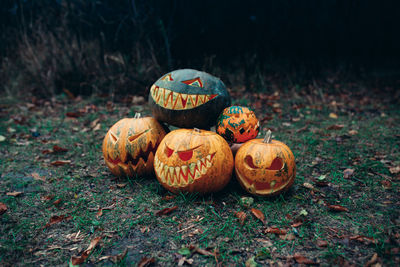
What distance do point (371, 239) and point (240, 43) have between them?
7948mm

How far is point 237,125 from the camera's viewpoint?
289 centimetres

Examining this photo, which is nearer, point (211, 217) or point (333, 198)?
point (211, 217)

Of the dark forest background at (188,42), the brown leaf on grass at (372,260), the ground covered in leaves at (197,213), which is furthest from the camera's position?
the dark forest background at (188,42)

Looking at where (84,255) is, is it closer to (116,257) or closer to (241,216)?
(116,257)

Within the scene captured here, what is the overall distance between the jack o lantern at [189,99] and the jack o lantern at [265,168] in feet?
1.93

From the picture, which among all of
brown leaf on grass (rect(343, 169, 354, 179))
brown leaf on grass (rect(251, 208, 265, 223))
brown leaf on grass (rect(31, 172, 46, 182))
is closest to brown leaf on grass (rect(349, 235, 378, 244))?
brown leaf on grass (rect(251, 208, 265, 223))

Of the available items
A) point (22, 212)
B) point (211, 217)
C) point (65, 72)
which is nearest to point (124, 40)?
point (65, 72)

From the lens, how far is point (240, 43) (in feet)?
29.8

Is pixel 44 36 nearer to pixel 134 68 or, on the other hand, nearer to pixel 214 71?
pixel 134 68

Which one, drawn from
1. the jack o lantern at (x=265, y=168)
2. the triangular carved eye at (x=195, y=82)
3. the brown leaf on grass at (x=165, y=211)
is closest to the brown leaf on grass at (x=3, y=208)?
the brown leaf on grass at (x=165, y=211)

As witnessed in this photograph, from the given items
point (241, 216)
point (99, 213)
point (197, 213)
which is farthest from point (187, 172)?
point (99, 213)

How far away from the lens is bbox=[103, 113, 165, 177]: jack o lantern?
119 inches

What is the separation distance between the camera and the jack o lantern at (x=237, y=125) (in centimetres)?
289

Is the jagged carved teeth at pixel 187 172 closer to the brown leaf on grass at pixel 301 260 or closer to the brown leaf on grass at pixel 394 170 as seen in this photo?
the brown leaf on grass at pixel 301 260
